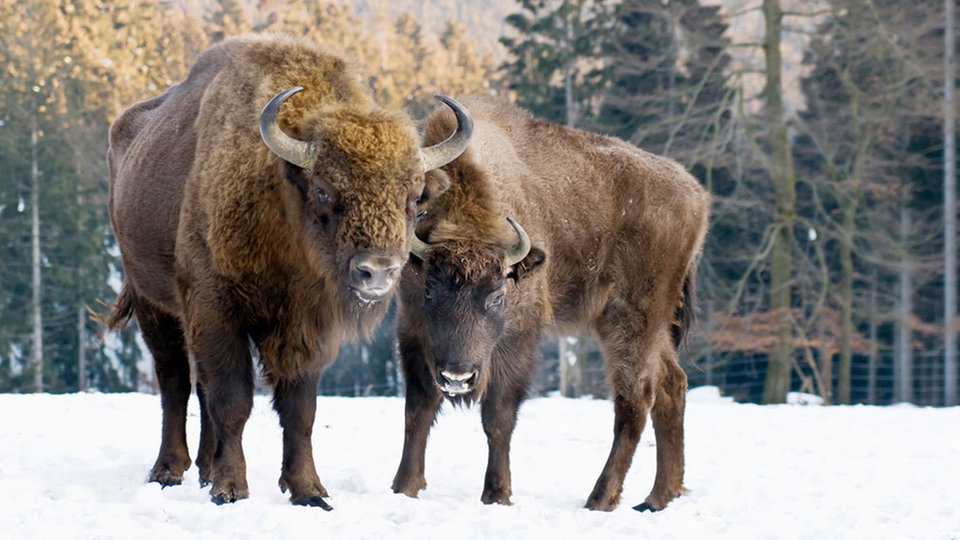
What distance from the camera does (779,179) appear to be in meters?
20.9

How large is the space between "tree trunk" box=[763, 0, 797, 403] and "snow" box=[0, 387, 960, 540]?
25.0 feet

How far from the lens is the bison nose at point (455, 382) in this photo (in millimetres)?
6488

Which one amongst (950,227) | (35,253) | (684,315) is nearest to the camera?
(684,315)

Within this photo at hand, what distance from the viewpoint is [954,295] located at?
24.4m

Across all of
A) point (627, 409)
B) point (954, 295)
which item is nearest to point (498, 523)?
point (627, 409)

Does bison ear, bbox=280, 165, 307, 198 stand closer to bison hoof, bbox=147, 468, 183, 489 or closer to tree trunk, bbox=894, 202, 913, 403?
bison hoof, bbox=147, 468, 183, 489

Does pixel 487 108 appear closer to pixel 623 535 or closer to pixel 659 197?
pixel 659 197

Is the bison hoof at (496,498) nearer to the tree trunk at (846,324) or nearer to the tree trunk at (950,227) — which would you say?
the tree trunk at (846,324)

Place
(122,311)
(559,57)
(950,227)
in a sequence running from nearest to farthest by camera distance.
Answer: (122,311) < (950,227) < (559,57)

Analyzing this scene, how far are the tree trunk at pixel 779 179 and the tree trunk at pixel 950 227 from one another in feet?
14.5

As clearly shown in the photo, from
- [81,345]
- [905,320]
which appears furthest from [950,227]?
[81,345]

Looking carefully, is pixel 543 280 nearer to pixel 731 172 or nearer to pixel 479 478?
pixel 479 478

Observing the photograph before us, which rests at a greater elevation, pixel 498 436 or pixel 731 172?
pixel 731 172

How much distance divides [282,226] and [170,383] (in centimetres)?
191
